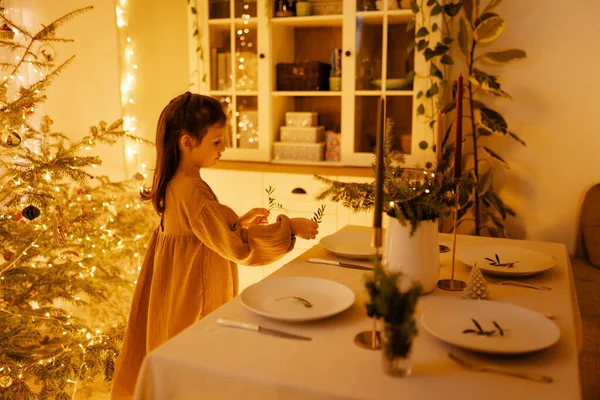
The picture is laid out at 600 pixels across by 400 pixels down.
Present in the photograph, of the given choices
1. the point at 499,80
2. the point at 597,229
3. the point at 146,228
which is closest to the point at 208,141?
the point at 146,228

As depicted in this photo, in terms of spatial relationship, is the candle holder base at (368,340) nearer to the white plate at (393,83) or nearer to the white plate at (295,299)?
the white plate at (295,299)

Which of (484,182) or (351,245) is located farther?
(484,182)

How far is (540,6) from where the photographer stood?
2793 millimetres

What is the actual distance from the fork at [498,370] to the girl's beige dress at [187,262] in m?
0.69

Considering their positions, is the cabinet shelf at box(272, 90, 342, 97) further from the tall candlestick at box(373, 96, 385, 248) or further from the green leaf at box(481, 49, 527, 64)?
the tall candlestick at box(373, 96, 385, 248)

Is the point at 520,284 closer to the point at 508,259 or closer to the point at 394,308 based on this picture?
the point at 508,259

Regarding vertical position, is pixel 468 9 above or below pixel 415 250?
above

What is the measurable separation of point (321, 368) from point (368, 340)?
0.45 ft

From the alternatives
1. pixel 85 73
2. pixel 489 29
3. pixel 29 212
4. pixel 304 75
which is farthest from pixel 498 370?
pixel 85 73

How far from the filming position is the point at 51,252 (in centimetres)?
245

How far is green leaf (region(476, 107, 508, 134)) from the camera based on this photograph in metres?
2.68

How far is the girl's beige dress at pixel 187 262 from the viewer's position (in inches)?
59.2

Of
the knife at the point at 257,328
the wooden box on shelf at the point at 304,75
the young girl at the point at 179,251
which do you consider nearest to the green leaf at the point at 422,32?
the wooden box on shelf at the point at 304,75

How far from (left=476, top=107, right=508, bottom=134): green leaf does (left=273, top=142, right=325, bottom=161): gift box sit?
844 millimetres
